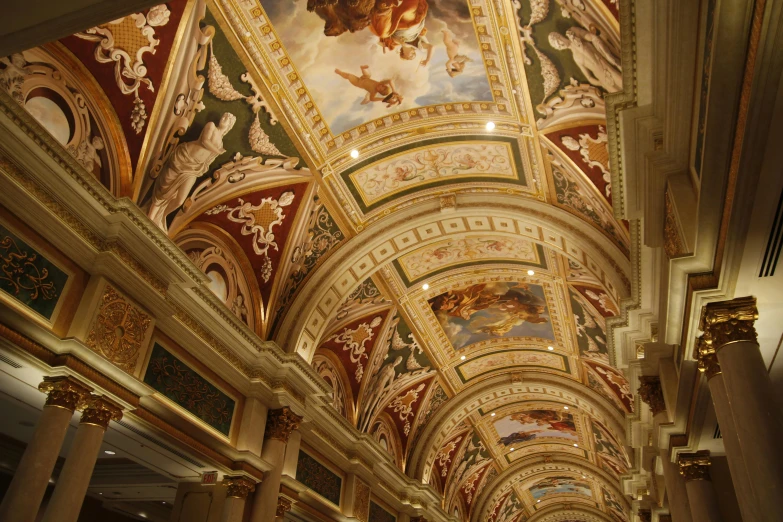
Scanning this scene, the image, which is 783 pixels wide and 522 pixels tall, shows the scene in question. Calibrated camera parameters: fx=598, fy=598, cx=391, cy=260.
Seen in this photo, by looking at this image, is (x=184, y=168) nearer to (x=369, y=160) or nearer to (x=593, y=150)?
(x=369, y=160)

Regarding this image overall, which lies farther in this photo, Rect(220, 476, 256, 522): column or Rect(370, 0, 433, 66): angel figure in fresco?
Rect(220, 476, 256, 522): column

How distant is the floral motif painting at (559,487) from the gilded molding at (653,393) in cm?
2339

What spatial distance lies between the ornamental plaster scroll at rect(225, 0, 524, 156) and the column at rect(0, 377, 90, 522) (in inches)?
224

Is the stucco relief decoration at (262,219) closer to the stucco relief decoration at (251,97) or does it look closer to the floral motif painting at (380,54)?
the stucco relief decoration at (251,97)

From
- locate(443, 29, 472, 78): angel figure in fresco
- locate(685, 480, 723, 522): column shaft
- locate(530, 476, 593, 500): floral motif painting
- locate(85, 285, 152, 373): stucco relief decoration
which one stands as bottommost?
locate(685, 480, 723, 522): column shaft

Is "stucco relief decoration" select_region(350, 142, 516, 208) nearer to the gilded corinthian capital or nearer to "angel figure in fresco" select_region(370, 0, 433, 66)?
"angel figure in fresco" select_region(370, 0, 433, 66)

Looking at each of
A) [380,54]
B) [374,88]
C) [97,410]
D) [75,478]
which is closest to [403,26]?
[380,54]

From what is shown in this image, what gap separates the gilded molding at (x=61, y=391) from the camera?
7301mm

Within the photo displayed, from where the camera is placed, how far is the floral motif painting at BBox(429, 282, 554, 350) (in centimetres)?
1700

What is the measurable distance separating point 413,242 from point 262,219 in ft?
13.3

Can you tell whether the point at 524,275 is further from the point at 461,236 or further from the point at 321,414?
the point at 321,414

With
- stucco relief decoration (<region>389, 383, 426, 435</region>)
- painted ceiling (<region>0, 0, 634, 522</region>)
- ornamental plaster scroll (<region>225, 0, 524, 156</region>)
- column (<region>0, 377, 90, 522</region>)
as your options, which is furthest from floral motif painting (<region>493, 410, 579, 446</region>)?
column (<region>0, 377, 90, 522</region>)

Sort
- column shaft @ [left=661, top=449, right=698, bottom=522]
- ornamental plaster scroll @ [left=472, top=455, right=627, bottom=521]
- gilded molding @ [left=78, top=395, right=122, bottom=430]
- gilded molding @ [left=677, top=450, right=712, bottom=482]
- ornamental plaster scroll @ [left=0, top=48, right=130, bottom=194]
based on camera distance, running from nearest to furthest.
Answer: ornamental plaster scroll @ [left=0, top=48, right=130, bottom=194] → gilded molding @ [left=78, top=395, right=122, bottom=430] → gilded molding @ [left=677, top=450, right=712, bottom=482] → column shaft @ [left=661, top=449, right=698, bottom=522] → ornamental plaster scroll @ [left=472, top=455, right=627, bottom=521]

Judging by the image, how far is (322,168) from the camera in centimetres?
1194
